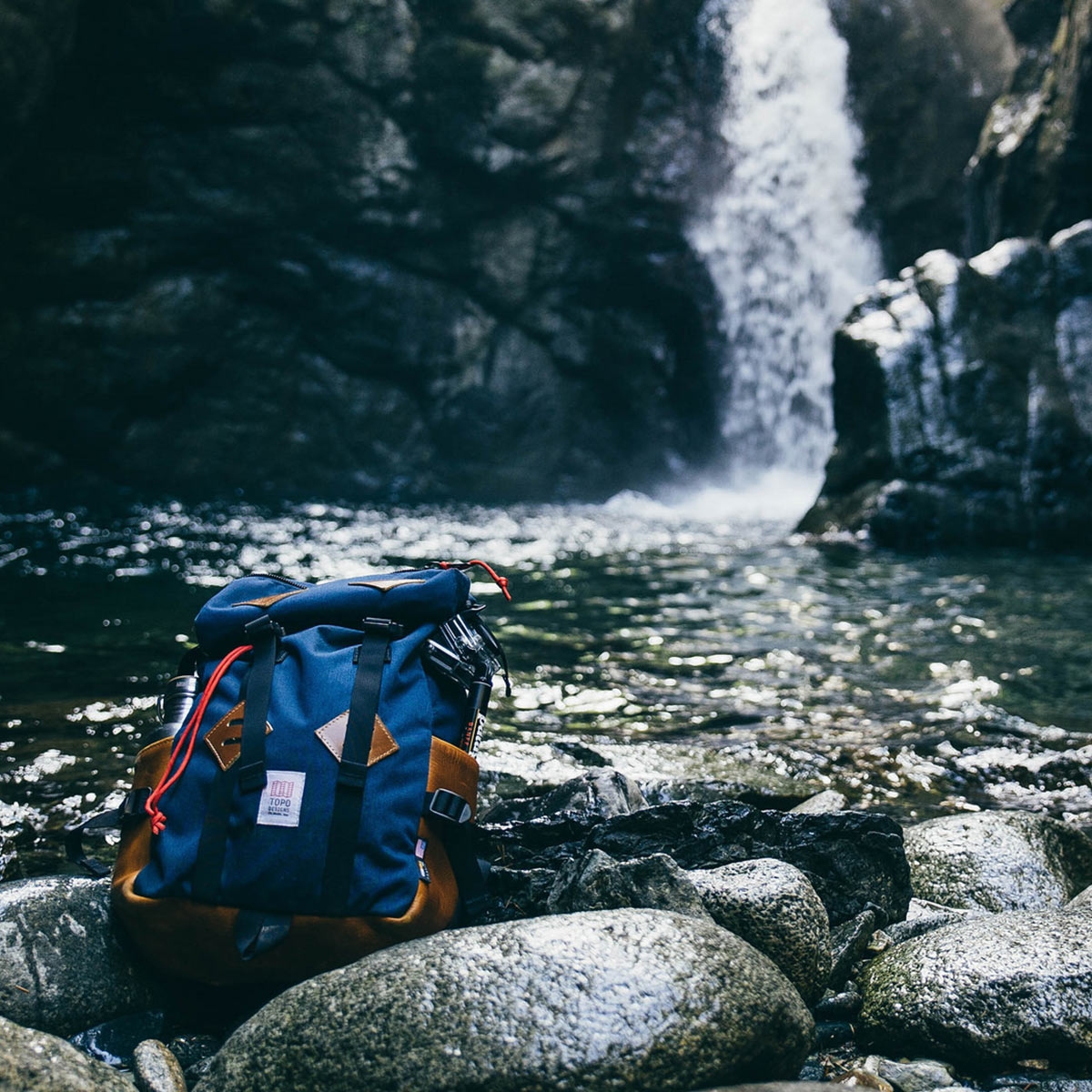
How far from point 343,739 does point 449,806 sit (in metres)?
0.28

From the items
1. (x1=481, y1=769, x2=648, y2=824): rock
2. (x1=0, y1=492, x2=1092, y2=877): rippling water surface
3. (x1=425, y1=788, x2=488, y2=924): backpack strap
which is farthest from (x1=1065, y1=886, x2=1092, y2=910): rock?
(x1=425, y1=788, x2=488, y2=924): backpack strap

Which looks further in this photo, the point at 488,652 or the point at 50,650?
the point at 50,650

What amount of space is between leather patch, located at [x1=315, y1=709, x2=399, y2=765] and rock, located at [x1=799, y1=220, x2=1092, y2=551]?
931cm

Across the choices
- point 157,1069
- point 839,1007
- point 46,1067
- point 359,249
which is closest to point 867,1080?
point 839,1007

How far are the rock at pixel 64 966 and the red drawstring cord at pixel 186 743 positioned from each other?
356 mm

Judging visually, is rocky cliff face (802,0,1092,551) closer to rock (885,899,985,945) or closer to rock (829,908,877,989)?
rock (885,899,985,945)

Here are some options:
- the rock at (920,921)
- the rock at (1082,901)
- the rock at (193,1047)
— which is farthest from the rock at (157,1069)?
the rock at (1082,901)

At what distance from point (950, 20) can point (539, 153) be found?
29.8 feet

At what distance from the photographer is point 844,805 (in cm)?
367

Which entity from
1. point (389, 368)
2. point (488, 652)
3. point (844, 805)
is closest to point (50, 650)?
point (488, 652)

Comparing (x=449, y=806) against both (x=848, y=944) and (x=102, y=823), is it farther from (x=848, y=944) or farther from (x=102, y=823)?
(x=848, y=944)

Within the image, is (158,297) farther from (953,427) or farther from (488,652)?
(488,652)

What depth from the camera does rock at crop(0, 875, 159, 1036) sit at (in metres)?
2.09

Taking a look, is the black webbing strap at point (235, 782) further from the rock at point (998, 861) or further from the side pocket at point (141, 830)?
the rock at point (998, 861)
